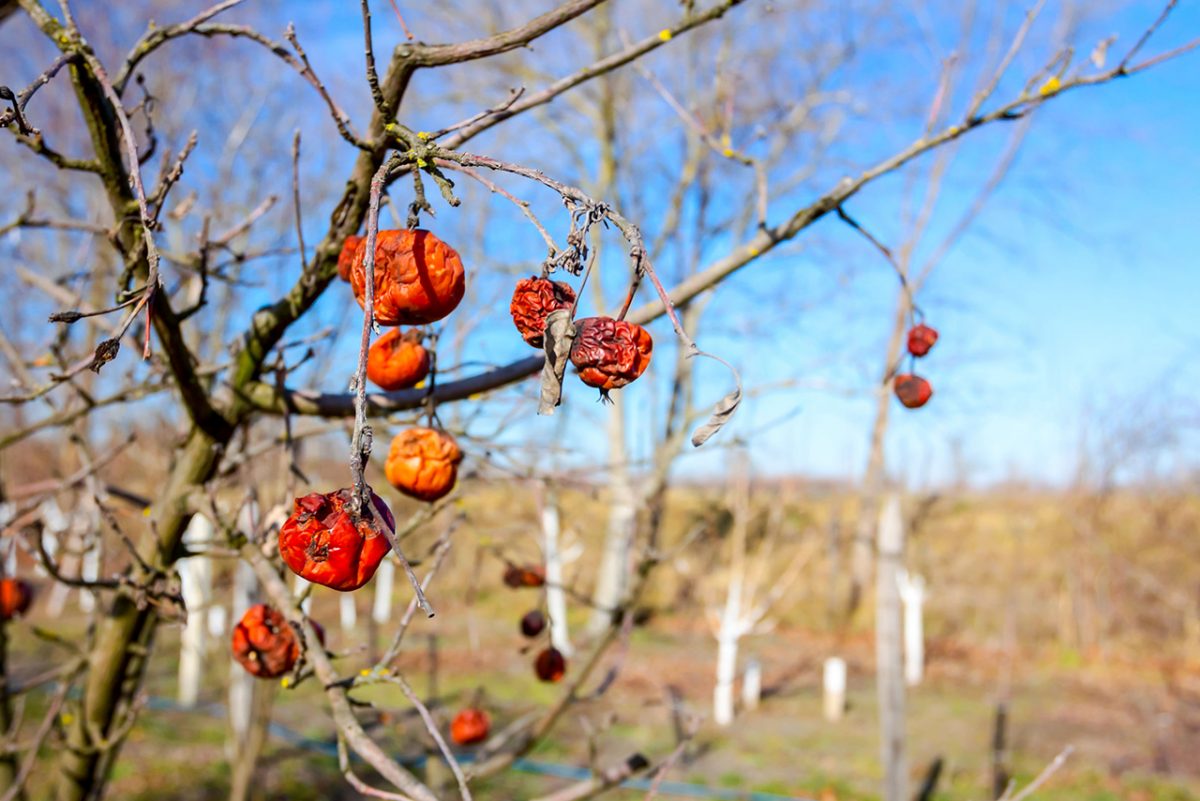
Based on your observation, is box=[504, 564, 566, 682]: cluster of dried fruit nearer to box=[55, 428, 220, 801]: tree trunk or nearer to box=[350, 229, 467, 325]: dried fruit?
box=[55, 428, 220, 801]: tree trunk

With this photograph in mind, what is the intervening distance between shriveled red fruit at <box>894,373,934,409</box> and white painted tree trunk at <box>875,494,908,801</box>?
3.61 meters

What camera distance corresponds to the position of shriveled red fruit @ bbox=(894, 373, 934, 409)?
191 cm

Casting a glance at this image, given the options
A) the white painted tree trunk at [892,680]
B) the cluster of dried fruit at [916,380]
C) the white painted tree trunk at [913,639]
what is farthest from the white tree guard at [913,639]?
the cluster of dried fruit at [916,380]

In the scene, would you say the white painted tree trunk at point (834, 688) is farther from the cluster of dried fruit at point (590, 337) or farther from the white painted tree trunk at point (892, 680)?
the cluster of dried fruit at point (590, 337)

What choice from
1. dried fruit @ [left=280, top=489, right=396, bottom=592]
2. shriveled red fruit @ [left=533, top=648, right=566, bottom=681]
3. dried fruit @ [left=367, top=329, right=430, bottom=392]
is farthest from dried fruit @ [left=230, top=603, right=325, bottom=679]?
shriveled red fruit @ [left=533, top=648, right=566, bottom=681]

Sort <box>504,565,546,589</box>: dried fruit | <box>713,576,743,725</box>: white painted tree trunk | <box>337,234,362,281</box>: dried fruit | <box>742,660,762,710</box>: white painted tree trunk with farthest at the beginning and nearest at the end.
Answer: <box>742,660,762,710</box>: white painted tree trunk, <box>713,576,743,725</box>: white painted tree trunk, <box>504,565,546,589</box>: dried fruit, <box>337,234,362,281</box>: dried fruit

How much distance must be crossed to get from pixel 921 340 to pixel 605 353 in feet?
3.84

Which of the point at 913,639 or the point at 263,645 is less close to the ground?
the point at 263,645

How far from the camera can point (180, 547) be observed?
74.7 inches

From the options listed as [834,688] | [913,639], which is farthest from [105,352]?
[913,639]

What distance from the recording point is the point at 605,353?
1041mm

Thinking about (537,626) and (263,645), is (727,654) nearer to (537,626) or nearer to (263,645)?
(537,626)

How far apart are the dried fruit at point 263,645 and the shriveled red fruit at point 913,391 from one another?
4.28ft

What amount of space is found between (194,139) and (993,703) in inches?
471
